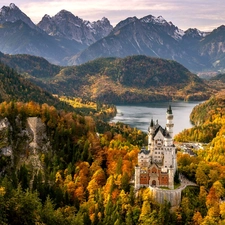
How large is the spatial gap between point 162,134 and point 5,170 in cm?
3309

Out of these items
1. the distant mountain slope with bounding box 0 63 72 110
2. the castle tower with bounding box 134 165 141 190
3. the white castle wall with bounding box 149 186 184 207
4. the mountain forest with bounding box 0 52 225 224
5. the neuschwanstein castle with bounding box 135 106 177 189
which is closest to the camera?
the mountain forest with bounding box 0 52 225 224

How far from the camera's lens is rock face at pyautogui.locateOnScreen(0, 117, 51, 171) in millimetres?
89625

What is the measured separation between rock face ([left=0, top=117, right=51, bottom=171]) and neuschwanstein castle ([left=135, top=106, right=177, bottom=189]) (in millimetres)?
23439

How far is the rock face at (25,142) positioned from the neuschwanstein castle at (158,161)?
23439 millimetres

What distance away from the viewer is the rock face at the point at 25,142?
294 feet

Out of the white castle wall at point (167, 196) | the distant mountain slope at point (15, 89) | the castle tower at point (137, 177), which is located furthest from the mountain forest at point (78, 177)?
the distant mountain slope at point (15, 89)

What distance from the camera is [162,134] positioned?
260 feet

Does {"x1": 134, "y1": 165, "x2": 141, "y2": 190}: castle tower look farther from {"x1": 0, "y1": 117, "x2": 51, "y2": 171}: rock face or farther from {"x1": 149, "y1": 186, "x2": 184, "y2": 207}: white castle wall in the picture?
{"x1": 0, "y1": 117, "x2": 51, "y2": 171}: rock face

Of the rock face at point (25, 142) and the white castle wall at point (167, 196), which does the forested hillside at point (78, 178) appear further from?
the white castle wall at point (167, 196)

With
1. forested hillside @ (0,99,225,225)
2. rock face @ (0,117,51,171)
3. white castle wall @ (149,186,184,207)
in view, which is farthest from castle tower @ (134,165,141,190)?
rock face @ (0,117,51,171)

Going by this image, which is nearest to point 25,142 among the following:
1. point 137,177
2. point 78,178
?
point 78,178

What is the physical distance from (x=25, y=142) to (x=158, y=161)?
102 feet

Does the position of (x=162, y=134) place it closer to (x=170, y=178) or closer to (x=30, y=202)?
(x=170, y=178)

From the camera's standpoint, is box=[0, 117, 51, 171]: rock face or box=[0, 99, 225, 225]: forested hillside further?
box=[0, 117, 51, 171]: rock face
